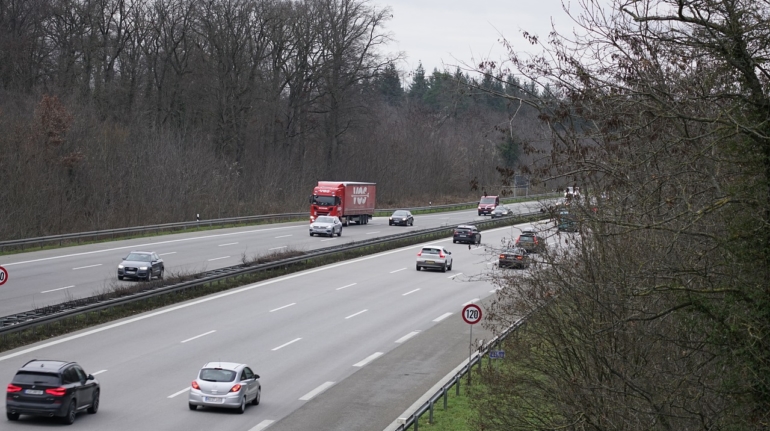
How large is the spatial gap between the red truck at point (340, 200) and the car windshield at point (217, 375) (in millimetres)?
43214

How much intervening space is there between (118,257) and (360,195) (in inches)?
1156

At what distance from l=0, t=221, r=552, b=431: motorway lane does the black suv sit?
1.25 feet

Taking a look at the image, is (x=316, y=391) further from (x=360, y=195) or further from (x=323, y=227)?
(x=360, y=195)

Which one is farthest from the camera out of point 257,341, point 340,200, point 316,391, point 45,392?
point 340,200

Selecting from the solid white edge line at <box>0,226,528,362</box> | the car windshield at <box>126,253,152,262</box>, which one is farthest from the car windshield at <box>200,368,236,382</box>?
the car windshield at <box>126,253,152,262</box>

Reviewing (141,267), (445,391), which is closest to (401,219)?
(141,267)

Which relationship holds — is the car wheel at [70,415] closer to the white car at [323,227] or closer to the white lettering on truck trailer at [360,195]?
the white car at [323,227]

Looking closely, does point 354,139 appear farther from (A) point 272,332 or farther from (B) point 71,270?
(A) point 272,332

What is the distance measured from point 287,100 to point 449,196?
29.6m

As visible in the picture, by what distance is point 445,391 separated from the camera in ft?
70.4

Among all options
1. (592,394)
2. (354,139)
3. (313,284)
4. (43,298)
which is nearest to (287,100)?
(354,139)

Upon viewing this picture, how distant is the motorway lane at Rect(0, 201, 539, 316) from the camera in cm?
3250

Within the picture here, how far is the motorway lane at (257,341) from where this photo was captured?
19.9 metres

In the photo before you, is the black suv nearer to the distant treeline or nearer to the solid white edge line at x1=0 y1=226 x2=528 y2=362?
the solid white edge line at x1=0 y1=226 x2=528 y2=362
